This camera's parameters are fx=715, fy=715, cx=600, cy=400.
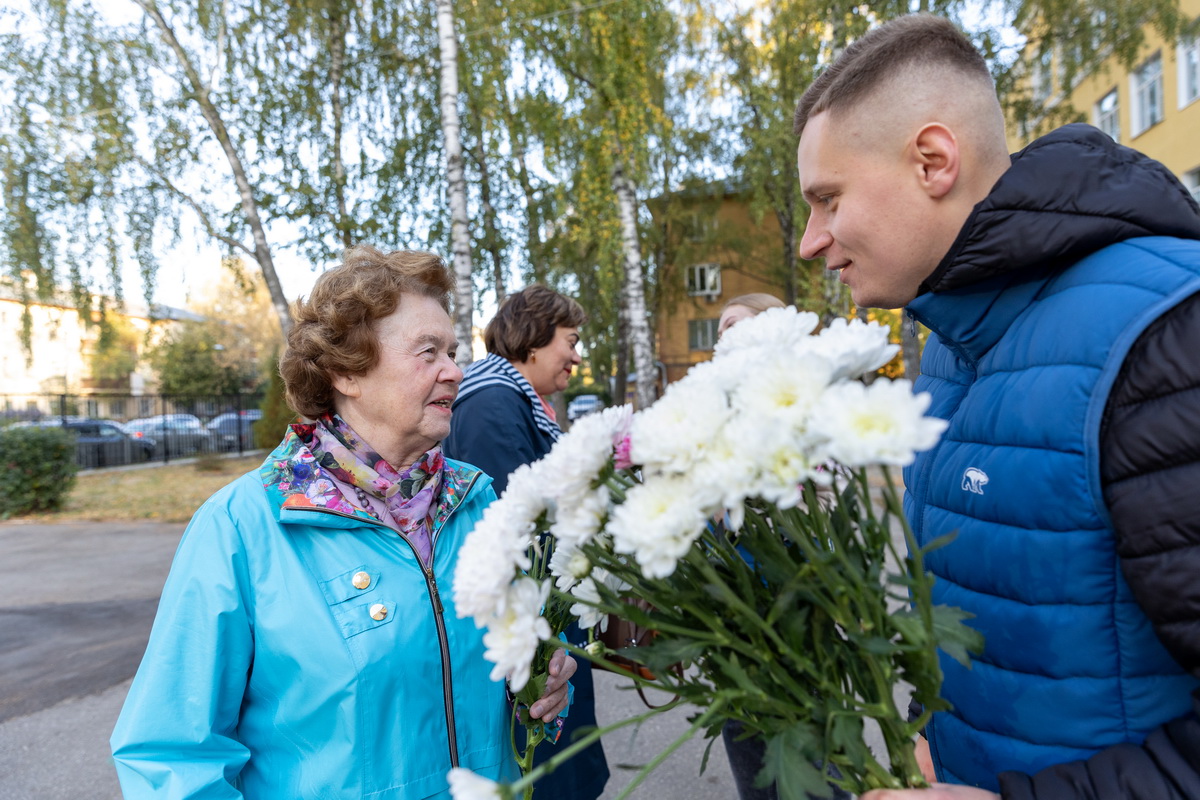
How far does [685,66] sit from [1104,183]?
58.4 feet

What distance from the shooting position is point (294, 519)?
1528 millimetres

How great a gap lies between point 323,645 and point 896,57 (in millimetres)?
1540

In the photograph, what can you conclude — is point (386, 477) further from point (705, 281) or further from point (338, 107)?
point (705, 281)

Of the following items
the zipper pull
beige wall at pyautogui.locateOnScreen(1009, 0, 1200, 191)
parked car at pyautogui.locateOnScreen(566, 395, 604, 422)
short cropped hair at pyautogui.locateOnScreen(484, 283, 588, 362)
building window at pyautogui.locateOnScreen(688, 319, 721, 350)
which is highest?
beige wall at pyautogui.locateOnScreen(1009, 0, 1200, 191)

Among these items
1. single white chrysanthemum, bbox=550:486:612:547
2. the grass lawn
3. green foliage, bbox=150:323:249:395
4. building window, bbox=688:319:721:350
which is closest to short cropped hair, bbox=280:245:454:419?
single white chrysanthemum, bbox=550:486:612:547

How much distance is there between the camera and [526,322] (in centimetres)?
335

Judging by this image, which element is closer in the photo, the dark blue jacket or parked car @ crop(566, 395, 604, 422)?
the dark blue jacket

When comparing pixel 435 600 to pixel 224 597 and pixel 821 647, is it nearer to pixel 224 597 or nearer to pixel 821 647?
pixel 224 597

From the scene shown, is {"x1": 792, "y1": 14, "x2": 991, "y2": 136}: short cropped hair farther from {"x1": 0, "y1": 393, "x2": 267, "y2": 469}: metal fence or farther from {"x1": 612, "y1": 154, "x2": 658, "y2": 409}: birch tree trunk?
{"x1": 0, "y1": 393, "x2": 267, "y2": 469}: metal fence

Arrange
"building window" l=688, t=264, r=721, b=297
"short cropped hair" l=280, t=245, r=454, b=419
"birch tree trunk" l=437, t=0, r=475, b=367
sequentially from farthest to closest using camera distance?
"building window" l=688, t=264, r=721, b=297, "birch tree trunk" l=437, t=0, r=475, b=367, "short cropped hair" l=280, t=245, r=454, b=419

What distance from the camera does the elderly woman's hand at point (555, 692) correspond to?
149cm

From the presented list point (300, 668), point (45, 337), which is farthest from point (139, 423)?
point (300, 668)

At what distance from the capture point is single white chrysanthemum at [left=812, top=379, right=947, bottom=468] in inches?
24.5

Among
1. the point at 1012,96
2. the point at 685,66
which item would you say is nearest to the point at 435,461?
the point at 1012,96
